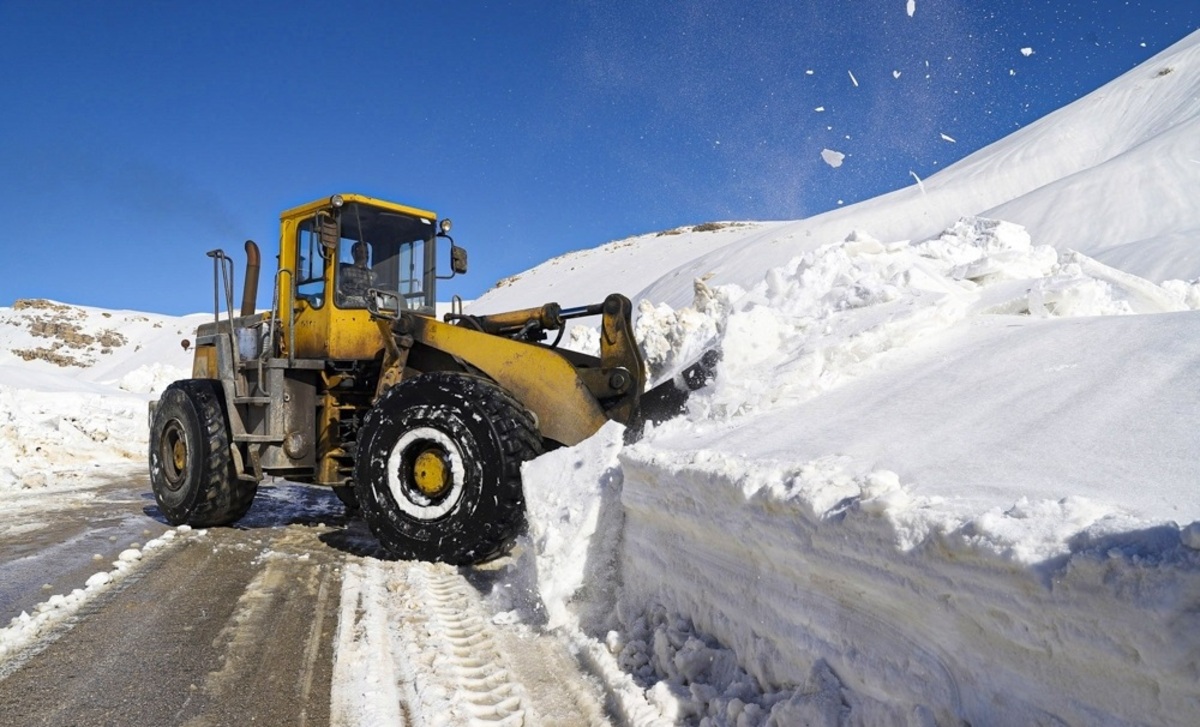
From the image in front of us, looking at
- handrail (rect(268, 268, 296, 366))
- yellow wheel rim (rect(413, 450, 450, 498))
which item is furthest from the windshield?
yellow wheel rim (rect(413, 450, 450, 498))

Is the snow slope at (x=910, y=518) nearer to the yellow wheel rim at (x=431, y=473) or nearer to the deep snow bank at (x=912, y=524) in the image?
the deep snow bank at (x=912, y=524)

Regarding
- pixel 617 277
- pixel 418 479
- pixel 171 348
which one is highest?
pixel 617 277

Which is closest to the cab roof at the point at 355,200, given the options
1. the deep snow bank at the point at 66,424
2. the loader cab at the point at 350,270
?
the loader cab at the point at 350,270

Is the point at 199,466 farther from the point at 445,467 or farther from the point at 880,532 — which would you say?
the point at 880,532

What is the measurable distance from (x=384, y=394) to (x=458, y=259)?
1.82 meters

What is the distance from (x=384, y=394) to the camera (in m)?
5.35

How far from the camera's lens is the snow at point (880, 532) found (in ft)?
5.32

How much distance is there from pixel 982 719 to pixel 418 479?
12.8ft

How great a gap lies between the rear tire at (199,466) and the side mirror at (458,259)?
2.27m

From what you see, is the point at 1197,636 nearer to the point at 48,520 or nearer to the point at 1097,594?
the point at 1097,594

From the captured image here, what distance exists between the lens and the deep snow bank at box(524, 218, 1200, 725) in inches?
62.3

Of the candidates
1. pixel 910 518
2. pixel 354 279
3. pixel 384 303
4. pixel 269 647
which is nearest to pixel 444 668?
pixel 269 647

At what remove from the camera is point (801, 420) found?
364 cm

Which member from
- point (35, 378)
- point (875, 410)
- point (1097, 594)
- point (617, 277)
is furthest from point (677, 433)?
point (617, 277)
